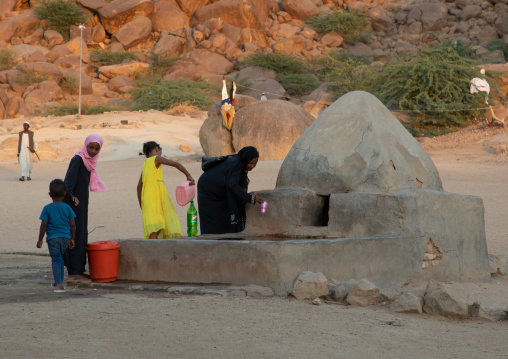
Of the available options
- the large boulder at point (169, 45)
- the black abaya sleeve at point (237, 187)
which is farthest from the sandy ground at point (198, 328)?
the large boulder at point (169, 45)

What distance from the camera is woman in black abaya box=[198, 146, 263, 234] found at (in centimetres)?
604

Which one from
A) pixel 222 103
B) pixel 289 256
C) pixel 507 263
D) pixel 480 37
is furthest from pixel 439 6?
pixel 289 256

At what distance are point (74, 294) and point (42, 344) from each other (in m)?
1.43

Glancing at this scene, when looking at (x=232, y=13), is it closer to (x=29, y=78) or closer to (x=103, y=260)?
(x=29, y=78)

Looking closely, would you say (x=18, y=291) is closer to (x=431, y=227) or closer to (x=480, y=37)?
(x=431, y=227)

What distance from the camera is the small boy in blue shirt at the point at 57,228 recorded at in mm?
5215

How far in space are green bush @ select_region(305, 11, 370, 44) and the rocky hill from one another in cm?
37

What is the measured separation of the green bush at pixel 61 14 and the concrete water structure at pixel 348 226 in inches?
1256

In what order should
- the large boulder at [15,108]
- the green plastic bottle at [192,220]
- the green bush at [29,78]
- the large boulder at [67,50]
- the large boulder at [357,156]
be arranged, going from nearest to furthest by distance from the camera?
the large boulder at [357,156] → the green plastic bottle at [192,220] → the large boulder at [15,108] → the green bush at [29,78] → the large boulder at [67,50]

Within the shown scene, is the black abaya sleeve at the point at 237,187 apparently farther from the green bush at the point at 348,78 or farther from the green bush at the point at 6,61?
the green bush at the point at 6,61

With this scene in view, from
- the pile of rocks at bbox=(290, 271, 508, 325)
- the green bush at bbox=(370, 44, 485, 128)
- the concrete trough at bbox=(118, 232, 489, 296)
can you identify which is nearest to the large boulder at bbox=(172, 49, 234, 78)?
the green bush at bbox=(370, 44, 485, 128)

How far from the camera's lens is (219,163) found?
6.39m

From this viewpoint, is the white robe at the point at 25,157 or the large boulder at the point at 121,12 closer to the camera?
the white robe at the point at 25,157

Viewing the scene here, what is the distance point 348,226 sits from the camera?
5.87 metres
